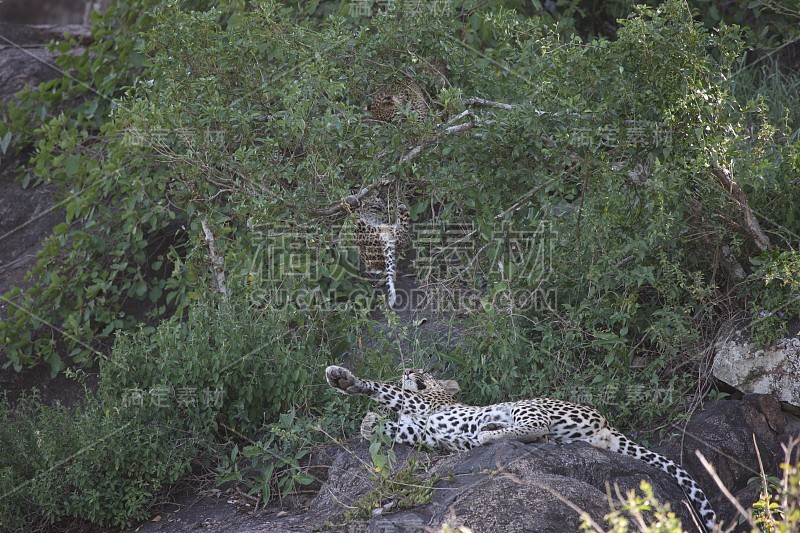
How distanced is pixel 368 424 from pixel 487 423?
2.39 feet

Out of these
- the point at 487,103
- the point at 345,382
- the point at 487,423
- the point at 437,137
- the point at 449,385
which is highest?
the point at 487,103

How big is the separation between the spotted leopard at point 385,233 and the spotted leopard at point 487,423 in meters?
2.12

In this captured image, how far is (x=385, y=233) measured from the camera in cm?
823

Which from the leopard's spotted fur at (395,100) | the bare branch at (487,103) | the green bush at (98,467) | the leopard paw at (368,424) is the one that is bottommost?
the green bush at (98,467)

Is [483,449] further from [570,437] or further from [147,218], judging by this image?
[147,218]

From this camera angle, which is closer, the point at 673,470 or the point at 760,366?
the point at 673,470

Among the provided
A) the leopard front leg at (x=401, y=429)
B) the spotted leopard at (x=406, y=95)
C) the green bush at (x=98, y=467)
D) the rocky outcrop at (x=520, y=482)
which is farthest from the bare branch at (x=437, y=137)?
the green bush at (x=98, y=467)

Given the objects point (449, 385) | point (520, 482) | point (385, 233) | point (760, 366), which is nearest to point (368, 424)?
point (449, 385)

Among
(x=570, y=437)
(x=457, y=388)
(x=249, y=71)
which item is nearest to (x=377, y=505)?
(x=570, y=437)

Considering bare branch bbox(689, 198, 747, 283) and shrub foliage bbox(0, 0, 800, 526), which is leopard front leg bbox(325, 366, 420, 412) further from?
bare branch bbox(689, 198, 747, 283)

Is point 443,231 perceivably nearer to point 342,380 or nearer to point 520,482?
point 342,380

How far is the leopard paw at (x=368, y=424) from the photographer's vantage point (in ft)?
18.5

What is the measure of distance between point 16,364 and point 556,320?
479cm

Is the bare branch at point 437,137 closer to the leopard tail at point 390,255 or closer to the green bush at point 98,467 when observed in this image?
the leopard tail at point 390,255
